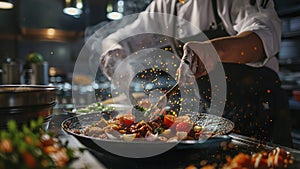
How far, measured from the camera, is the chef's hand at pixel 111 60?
5.26 ft

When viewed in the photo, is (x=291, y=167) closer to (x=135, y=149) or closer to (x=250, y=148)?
(x=250, y=148)

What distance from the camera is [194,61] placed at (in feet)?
3.19

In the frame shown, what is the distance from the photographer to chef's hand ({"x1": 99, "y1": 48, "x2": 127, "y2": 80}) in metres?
1.60

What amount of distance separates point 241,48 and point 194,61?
394mm

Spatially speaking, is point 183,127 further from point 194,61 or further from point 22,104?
point 22,104

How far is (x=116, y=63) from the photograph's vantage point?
5.33 ft

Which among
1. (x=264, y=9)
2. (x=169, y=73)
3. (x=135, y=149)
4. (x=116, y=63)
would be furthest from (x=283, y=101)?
(x=135, y=149)

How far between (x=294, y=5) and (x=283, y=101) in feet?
8.38

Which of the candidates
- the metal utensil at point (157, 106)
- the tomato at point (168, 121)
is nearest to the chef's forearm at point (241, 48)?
the metal utensil at point (157, 106)

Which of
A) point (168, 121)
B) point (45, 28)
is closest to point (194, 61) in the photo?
point (168, 121)

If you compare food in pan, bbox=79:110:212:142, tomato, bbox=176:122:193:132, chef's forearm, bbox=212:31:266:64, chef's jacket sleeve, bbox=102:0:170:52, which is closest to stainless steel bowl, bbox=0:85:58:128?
food in pan, bbox=79:110:212:142

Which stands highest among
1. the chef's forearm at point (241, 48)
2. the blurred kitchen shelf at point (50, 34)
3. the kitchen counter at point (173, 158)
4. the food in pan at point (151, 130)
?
the blurred kitchen shelf at point (50, 34)

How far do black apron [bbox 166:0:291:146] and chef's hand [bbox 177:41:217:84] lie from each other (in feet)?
1.96

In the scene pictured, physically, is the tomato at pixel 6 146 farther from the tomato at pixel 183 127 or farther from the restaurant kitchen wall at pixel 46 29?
the restaurant kitchen wall at pixel 46 29
